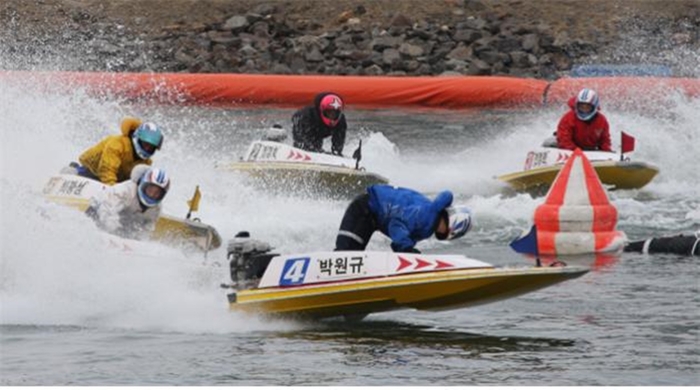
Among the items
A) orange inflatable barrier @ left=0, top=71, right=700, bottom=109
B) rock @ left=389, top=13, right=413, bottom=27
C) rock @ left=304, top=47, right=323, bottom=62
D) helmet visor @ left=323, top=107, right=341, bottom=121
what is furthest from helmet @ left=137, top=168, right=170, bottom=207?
rock @ left=389, top=13, right=413, bottom=27

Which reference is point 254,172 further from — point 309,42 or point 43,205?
point 309,42

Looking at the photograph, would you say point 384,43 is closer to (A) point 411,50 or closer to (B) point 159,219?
(A) point 411,50

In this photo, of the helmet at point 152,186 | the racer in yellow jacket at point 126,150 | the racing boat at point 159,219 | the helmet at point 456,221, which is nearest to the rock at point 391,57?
the racing boat at point 159,219

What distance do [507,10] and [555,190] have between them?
16.3 meters

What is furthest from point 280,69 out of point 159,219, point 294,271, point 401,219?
point 294,271

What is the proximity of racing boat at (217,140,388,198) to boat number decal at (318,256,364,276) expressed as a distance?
714 centimetres

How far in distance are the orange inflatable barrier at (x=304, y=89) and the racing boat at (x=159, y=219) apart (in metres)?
10.6

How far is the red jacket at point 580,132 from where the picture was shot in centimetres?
2009

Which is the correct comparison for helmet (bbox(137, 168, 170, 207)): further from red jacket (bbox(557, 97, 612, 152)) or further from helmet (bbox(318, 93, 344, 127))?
red jacket (bbox(557, 97, 612, 152))

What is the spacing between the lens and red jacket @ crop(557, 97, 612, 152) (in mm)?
20094

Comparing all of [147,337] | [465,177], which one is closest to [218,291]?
[147,337]

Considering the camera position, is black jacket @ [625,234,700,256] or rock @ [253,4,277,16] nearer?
black jacket @ [625,234,700,256]

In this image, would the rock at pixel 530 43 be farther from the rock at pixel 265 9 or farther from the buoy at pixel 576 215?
the buoy at pixel 576 215

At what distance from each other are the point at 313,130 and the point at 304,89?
7.24m
